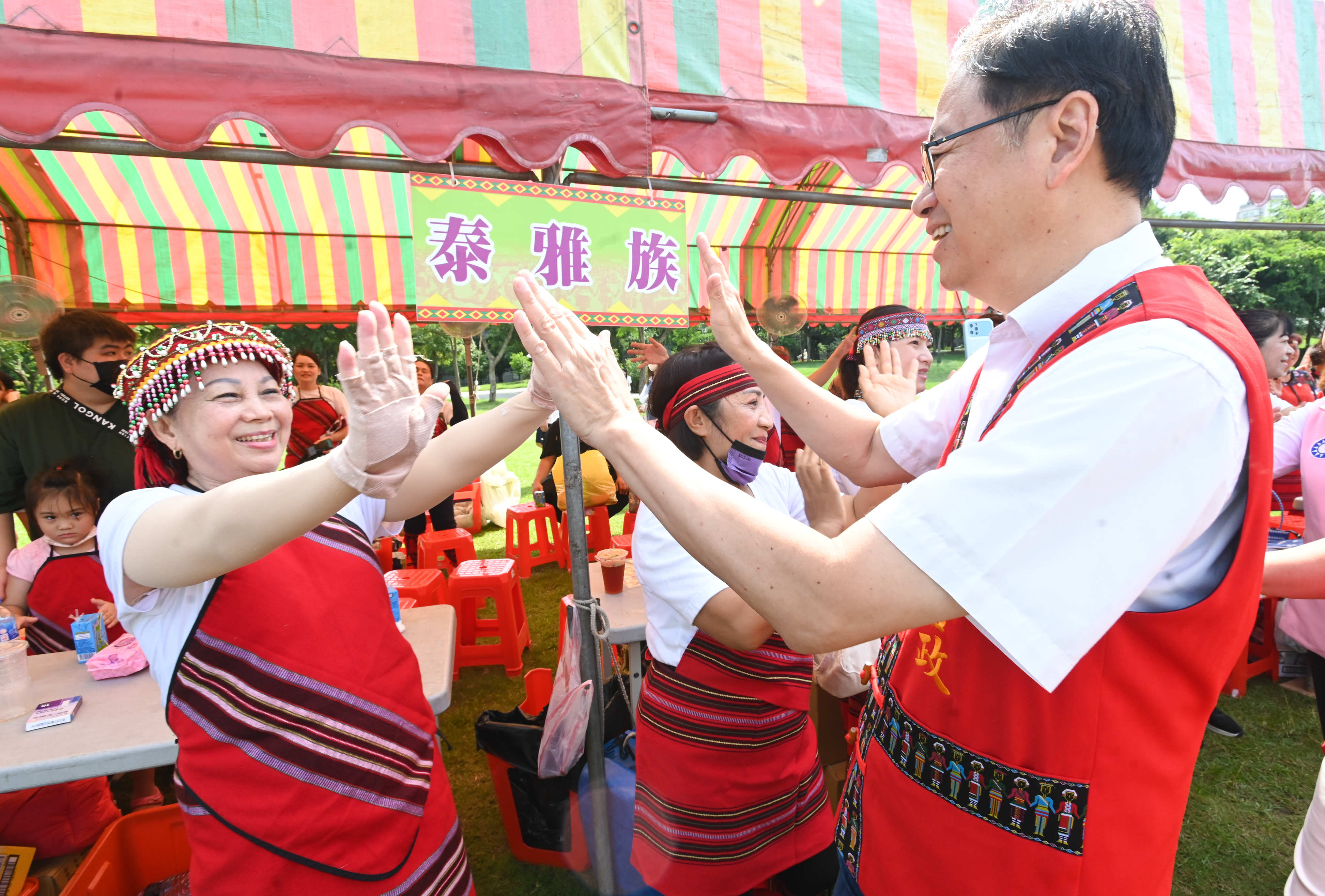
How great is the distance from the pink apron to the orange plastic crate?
Result: 410 cm

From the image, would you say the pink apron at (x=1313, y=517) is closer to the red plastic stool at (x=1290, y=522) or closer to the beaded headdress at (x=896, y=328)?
the red plastic stool at (x=1290, y=522)

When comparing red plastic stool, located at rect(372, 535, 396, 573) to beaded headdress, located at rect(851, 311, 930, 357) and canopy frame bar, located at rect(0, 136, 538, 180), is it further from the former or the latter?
beaded headdress, located at rect(851, 311, 930, 357)

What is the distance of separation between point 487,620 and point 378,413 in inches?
153

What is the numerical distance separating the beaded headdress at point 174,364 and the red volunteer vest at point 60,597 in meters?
2.01

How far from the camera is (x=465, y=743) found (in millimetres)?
3629

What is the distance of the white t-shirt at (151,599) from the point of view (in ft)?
4.15

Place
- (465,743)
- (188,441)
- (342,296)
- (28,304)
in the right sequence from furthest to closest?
(342,296), (28,304), (465,743), (188,441)

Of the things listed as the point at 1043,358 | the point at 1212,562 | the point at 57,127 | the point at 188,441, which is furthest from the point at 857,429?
the point at 57,127

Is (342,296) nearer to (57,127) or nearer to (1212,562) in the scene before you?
(57,127)

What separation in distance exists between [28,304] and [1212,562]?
622cm

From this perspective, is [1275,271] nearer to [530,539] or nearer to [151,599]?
[530,539]

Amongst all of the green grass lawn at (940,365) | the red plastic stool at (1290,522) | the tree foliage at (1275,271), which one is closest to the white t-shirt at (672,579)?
the red plastic stool at (1290,522)

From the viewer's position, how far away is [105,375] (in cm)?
326

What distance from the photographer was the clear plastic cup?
2059mm
